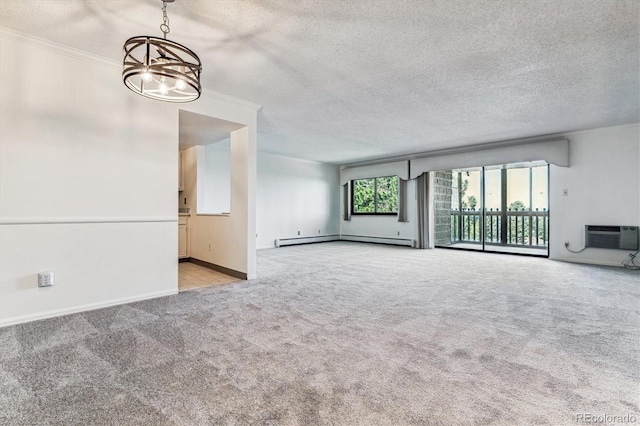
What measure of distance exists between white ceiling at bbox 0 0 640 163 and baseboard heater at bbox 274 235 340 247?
4.02m

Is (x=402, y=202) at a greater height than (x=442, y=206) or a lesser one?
greater

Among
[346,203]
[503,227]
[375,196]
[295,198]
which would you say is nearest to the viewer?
[503,227]

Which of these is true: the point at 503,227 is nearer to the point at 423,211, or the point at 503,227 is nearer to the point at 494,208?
the point at 494,208

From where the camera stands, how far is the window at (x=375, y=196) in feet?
29.0

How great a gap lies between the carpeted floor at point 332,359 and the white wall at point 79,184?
0.29 metres

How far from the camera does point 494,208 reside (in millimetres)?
8273

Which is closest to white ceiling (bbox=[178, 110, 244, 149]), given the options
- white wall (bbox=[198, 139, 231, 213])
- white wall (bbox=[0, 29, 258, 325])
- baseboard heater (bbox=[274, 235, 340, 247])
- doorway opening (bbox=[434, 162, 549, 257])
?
white wall (bbox=[0, 29, 258, 325])

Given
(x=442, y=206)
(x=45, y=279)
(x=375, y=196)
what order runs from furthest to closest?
(x=375, y=196) → (x=442, y=206) → (x=45, y=279)

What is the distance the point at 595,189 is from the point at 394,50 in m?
5.08

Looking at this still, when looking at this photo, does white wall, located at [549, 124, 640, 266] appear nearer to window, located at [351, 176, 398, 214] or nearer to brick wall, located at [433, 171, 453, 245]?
brick wall, located at [433, 171, 453, 245]

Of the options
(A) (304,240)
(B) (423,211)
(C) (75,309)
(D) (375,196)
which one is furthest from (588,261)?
(C) (75,309)

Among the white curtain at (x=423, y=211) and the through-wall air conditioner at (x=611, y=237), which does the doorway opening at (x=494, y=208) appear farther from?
the through-wall air conditioner at (x=611, y=237)

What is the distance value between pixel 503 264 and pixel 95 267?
238 inches

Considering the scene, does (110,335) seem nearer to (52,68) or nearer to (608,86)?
(52,68)
